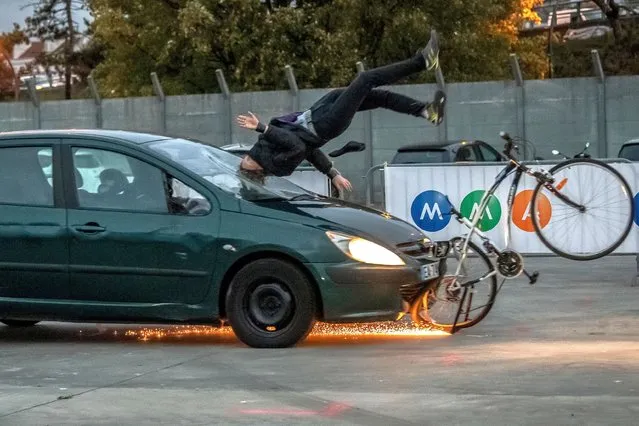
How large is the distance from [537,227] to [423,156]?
12.7 meters

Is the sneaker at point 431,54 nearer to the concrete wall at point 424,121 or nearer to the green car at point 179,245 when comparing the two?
the green car at point 179,245

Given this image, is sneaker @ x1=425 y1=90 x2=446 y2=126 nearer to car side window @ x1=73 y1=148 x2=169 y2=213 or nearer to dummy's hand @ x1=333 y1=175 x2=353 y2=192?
dummy's hand @ x1=333 y1=175 x2=353 y2=192

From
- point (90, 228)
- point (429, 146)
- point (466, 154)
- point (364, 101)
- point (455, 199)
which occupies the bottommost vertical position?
point (455, 199)

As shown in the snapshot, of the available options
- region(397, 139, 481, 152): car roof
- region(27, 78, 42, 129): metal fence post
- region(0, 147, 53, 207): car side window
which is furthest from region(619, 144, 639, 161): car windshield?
region(0, 147, 53, 207): car side window

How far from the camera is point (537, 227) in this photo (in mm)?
→ 10555

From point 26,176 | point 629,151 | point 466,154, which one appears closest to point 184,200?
point 26,176

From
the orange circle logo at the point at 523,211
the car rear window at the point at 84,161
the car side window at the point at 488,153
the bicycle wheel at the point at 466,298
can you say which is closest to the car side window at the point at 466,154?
the car side window at the point at 488,153

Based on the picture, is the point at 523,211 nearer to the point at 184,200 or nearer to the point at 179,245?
the point at 184,200

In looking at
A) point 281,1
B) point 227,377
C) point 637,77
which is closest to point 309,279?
point 227,377

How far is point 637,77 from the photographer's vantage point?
24.0m

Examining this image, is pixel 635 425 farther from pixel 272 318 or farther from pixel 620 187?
pixel 620 187

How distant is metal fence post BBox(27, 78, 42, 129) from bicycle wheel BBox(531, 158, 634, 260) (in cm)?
1789

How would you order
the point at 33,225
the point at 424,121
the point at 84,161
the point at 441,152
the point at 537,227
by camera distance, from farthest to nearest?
the point at 424,121
the point at 441,152
the point at 537,227
the point at 84,161
the point at 33,225

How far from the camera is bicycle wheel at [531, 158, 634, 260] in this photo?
34.2 ft
